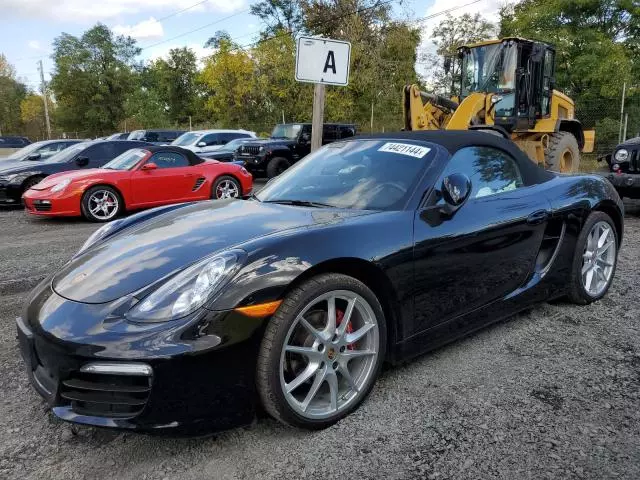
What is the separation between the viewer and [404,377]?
9.49 ft

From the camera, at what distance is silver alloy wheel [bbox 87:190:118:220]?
28.9 ft

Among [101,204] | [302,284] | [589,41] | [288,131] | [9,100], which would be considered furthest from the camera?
[9,100]

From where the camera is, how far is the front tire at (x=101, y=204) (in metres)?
8.73

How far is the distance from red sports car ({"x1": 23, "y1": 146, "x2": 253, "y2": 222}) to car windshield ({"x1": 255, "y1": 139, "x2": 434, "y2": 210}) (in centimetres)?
622

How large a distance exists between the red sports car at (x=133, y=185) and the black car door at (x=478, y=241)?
725 centimetres

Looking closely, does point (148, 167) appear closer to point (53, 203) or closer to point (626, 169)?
point (53, 203)

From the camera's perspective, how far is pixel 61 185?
870 cm

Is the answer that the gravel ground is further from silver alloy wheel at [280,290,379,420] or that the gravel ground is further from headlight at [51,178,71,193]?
headlight at [51,178,71,193]

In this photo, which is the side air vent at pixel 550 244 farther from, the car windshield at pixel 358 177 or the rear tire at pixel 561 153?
the rear tire at pixel 561 153

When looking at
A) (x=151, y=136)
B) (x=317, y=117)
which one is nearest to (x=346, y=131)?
(x=317, y=117)

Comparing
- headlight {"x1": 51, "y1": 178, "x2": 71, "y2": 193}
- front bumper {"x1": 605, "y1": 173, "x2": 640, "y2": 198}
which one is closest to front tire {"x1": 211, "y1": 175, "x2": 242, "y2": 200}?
headlight {"x1": 51, "y1": 178, "x2": 71, "y2": 193}

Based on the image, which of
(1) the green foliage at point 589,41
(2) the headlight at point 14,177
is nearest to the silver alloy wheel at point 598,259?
(2) the headlight at point 14,177

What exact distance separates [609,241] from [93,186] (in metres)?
7.82

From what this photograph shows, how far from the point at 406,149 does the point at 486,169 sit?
57 cm
